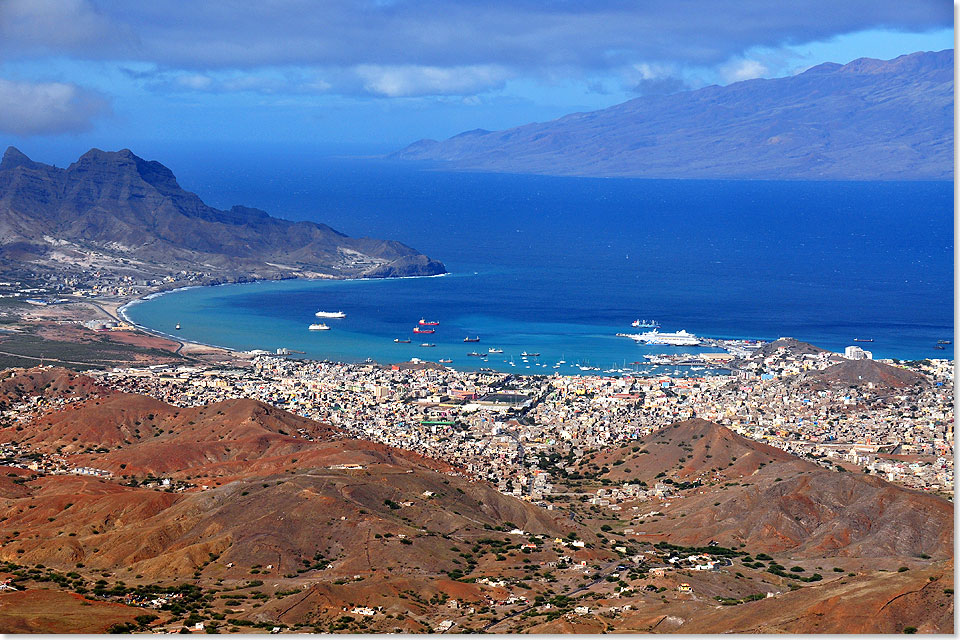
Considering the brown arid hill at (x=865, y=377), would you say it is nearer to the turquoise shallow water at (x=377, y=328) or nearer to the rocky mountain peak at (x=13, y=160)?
the turquoise shallow water at (x=377, y=328)

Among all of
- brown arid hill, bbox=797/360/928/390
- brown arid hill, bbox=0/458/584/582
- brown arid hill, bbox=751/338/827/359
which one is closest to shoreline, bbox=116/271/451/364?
brown arid hill, bbox=751/338/827/359

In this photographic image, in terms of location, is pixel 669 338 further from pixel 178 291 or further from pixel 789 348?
pixel 178 291

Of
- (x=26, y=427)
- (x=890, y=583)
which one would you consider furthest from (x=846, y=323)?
(x=890, y=583)

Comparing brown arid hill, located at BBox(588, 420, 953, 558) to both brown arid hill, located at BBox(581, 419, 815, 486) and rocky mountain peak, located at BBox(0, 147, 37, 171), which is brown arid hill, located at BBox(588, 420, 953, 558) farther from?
rocky mountain peak, located at BBox(0, 147, 37, 171)

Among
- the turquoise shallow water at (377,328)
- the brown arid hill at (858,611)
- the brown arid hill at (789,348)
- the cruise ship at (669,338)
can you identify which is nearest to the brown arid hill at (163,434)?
the brown arid hill at (858,611)

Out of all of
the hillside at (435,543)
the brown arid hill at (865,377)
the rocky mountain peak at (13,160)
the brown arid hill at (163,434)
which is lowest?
the hillside at (435,543)

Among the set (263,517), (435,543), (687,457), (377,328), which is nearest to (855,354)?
(687,457)
